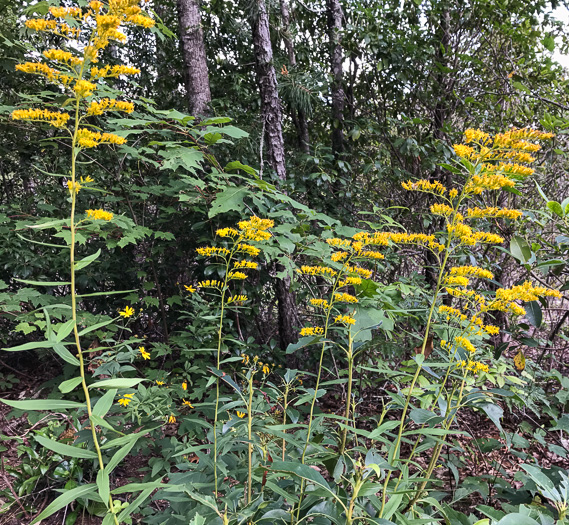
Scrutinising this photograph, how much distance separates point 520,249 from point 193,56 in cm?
319

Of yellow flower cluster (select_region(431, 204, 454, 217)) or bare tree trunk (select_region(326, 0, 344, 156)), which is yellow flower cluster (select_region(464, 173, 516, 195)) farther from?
bare tree trunk (select_region(326, 0, 344, 156))

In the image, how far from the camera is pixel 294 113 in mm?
4141

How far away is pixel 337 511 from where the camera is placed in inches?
38.7

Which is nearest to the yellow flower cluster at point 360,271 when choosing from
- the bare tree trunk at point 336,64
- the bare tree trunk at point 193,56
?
the bare tree trunk at point 193,56

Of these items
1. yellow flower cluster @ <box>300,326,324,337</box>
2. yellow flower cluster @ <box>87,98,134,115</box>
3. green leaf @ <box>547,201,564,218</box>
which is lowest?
yellow flower cluster @ <box>300,326,324,337</box>

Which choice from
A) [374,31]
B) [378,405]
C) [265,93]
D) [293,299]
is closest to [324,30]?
[374,31]

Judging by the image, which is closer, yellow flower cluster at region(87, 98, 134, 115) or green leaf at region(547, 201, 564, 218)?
yellow flower cluster at region(87, 98, 134, 115)

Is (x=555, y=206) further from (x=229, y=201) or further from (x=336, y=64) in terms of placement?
(x=336, y=64)

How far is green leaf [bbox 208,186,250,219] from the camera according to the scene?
76.4 inches

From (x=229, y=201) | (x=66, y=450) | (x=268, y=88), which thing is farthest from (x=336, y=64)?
(x=66, y=450)

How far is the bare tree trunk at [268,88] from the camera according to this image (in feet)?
9.68

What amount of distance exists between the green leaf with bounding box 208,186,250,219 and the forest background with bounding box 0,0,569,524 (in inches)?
0.6

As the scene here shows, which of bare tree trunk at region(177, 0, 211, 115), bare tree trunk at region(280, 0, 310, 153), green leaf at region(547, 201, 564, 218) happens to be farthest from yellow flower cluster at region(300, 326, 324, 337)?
bare tree trunk at region(280, 0, 310, 153)

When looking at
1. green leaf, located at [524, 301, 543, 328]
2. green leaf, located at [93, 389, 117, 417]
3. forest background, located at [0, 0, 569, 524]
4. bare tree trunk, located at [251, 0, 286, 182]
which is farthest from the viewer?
bare tree trunk, located at [251, 0, 286, 182]
